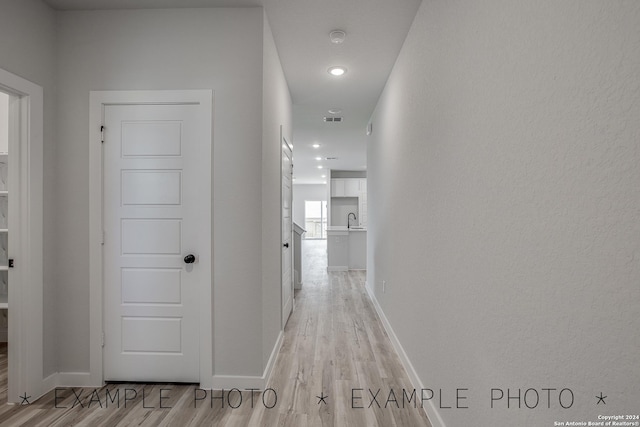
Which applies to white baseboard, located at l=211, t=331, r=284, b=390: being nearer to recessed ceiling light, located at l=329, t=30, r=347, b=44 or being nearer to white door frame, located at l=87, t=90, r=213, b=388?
white door frame, located at l=87, t=90, r=213, b=388

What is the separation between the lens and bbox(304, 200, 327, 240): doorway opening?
51.1ft

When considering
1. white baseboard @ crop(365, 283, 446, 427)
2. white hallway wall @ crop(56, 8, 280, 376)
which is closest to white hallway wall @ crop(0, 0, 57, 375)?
white hallway wall @ crop(56, 8, 280, 376)

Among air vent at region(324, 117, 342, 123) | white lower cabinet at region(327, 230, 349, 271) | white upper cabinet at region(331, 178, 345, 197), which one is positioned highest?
air vent at region(324, 117, 342, 123)

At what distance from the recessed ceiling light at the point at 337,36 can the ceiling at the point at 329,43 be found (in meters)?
0.03

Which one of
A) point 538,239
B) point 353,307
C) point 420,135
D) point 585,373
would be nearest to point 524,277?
point 538,239

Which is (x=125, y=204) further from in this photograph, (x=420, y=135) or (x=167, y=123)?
(x=420, y=135)

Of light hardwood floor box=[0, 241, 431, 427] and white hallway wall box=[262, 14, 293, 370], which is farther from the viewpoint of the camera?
white hallway wall box=[262, 14, 293, 370]

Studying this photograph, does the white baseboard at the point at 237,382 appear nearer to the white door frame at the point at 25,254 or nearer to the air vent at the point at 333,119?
the white door frame at the point at 25,254

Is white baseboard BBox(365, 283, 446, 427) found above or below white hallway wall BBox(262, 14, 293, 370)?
below

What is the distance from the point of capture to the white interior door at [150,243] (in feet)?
8.07

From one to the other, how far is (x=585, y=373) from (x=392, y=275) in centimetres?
258

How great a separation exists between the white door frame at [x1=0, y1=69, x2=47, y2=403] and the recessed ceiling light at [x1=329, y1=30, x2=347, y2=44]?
2150 millimetres

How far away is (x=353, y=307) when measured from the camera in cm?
471

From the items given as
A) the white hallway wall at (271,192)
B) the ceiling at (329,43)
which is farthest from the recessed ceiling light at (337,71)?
the white hallway wall at (271,192)
